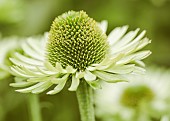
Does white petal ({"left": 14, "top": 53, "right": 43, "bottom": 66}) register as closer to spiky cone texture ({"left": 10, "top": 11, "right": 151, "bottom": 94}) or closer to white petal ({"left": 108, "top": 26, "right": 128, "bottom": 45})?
spiky cone texture ({"left": 10, "top": 11, "right": 151, "bottom": 94})

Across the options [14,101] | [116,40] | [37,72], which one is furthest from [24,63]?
[14,101]

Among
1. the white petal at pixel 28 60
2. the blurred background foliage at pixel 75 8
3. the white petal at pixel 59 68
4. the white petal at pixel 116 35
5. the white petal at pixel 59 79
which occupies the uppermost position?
the blurred background foliage at pixel 75 8

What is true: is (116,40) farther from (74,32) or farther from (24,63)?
(24,63)

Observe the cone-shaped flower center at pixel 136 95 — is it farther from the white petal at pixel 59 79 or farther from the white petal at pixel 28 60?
the white petal at pixel 59 79

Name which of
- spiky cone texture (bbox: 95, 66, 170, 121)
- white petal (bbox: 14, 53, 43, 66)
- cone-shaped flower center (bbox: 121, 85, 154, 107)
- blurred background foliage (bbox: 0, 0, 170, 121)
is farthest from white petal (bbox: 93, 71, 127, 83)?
blurred background foliage (bbox: 0, 0, 170, 121)

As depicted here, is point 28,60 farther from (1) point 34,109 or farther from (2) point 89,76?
(2) point 89,76

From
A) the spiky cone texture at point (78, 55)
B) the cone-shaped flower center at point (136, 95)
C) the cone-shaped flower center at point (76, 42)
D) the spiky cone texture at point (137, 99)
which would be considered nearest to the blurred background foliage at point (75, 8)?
the spiky cone texture at point (137, 99)
